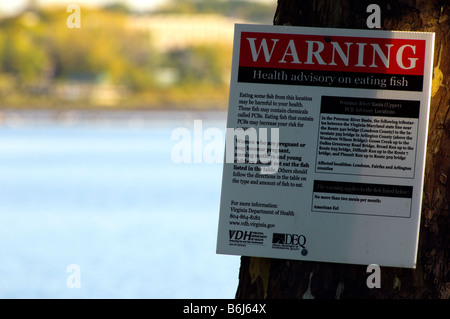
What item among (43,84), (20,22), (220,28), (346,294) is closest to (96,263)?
(346,294)

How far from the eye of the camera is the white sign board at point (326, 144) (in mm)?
2539

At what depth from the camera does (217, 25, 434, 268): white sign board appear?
2.54 m

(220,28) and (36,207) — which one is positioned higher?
(220,28)

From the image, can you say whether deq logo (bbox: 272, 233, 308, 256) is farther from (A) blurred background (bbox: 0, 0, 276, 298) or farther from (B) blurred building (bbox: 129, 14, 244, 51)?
(B) blurred building (bbox: 129, 14, 244, 51)

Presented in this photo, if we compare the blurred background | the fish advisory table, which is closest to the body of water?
the blurred background

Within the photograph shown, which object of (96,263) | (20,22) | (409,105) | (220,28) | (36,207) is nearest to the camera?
(409,105)

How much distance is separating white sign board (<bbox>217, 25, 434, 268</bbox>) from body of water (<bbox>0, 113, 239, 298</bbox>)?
6.41m

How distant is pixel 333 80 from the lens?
2.58 m

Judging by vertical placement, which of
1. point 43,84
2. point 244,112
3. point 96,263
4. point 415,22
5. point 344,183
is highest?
point 43,84

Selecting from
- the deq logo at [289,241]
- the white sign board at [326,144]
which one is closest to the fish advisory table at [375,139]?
the white sign board at [326,144]

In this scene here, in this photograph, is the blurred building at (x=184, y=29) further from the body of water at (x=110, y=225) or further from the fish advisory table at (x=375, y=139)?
the fish advisory table at (x=375, y=139)

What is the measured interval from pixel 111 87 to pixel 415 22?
312 feet
